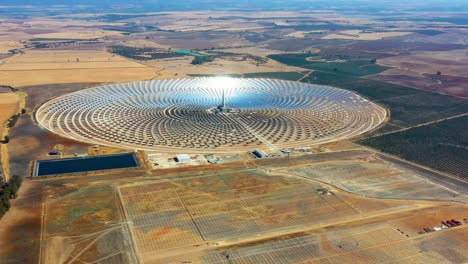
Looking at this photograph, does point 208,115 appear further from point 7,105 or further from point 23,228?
point 23,228

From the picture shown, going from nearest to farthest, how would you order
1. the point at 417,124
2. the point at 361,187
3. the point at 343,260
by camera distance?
the point at 343,260 < the point at 361,187 < the point at 417,124

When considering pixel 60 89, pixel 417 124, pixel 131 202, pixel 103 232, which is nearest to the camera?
pixel 103 232

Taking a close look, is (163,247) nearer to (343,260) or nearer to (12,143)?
(343,260)

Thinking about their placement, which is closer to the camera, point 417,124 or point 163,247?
point 163,247

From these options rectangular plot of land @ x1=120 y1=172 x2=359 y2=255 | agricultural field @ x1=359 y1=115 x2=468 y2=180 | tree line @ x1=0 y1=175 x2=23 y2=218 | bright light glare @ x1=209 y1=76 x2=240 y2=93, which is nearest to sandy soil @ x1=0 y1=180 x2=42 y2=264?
tree line @ x1=0 y1=175 x2=23 y2=218

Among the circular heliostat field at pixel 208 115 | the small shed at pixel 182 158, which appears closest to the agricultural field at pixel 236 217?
the small shed at pixel 182 158

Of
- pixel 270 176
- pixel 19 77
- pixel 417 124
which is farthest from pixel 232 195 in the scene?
pixel 19 77

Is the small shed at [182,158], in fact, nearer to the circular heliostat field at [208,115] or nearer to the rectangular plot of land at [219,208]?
the circular heliostat field at [208,115]

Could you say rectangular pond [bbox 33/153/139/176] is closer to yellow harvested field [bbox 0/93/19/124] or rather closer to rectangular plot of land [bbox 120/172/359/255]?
rectangular plot of land [bbox 120/172/359/255]
